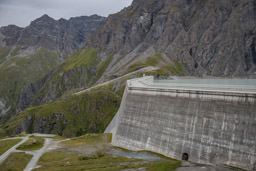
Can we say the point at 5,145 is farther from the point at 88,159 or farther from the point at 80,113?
the point at 80,113

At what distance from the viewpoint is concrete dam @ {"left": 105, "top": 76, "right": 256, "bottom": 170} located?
31797 mm

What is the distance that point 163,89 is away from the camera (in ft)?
149

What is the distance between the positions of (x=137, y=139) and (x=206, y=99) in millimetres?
18486

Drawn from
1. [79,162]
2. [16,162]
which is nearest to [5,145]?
[16,162]

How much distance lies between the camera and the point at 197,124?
3691cm

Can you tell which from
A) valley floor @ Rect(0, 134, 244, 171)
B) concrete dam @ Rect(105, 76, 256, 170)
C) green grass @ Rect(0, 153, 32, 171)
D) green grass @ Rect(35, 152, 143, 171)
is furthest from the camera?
green grass @ Rect(0, 153, 32, 171)

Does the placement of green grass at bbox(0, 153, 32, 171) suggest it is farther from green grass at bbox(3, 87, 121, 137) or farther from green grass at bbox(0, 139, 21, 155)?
green grass at bbox(3, 87, 121, 137)

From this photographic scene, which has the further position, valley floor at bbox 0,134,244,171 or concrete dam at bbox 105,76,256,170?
concrete dam at bbox 105,76,256,170

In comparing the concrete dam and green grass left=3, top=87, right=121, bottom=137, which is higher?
the concrete dam

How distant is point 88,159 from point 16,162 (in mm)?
18440

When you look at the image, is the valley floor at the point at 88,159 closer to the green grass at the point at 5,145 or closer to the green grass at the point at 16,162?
the green grass at the point at 16,162

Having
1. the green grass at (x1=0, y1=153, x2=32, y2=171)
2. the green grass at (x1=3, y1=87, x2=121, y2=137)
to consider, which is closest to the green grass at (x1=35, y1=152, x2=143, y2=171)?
the green grass at (x1=0, y1=153, x2=32, y2=171)

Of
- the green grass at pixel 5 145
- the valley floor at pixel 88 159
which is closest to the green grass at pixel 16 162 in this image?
the valley floor at pixel 88 159

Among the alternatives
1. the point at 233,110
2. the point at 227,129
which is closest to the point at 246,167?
the point at 227,129
